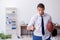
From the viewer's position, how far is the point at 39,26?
2.64m

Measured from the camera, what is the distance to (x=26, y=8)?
662 cm

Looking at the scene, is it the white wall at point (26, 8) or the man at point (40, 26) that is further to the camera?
the white wall at point (26, 8)

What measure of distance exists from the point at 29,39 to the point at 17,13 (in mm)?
1501

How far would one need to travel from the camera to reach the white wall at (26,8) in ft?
21.6

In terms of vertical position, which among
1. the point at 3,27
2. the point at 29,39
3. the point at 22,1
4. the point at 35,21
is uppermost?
the point at 22,1

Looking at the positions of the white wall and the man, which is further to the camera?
the white wall

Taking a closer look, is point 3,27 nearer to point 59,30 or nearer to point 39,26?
point 59,30

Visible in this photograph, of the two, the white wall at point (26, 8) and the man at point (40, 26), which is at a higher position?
the white wall at point (26, 8)

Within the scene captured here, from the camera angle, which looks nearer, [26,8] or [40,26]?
[40,26]

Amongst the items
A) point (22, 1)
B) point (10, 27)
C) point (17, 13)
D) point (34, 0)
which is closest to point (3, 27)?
point (10, 27)

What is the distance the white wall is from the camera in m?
6.58

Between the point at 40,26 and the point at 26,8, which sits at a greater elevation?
the point at 26,8

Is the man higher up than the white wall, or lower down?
lower down

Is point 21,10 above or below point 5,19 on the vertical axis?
above
